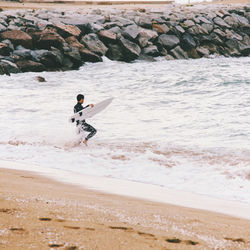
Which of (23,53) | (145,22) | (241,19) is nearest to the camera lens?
(23,53)

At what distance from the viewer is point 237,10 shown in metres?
38.6

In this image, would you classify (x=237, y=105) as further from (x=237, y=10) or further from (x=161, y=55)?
(x=237, y=10)

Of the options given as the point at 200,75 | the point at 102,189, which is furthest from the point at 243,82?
the point at 102,189

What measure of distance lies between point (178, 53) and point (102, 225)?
2561cm

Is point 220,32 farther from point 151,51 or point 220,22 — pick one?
point 151,51

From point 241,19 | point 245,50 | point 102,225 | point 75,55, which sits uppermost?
point 241,19

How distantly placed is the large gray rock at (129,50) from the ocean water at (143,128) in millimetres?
4861

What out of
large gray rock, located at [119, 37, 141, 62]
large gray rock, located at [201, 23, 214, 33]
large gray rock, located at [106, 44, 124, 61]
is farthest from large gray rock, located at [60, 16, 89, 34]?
large gray rock, located at [201, 23, 214, 33]

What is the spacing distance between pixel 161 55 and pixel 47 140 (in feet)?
60.5

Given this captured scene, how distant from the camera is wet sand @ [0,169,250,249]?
10.3 ft

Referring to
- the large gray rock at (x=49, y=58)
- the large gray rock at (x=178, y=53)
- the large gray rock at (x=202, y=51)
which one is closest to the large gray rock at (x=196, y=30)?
the large gray rock at (x=202, y=51)

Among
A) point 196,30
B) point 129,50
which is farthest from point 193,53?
point 129,50

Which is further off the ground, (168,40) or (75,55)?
(168,40)

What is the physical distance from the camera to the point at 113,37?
81.7ft
